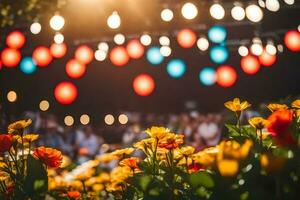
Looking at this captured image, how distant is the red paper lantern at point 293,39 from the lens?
9969 millimetres

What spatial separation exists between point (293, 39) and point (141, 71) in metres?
6.65

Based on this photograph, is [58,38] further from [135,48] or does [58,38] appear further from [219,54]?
[219,54]

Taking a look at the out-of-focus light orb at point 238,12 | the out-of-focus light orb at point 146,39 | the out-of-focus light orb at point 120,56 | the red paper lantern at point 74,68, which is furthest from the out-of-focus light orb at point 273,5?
the red paper lantern at point 74,68

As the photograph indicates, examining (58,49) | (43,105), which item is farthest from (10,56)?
(43,105)

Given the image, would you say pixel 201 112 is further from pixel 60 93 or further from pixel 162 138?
pixel 162 138

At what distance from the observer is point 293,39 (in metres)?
10.0

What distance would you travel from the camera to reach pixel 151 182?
163 cm

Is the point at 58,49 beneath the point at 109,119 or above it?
above

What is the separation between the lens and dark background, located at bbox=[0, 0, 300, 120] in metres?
9.79

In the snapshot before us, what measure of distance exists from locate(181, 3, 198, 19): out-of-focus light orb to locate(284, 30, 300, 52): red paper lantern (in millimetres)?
2200

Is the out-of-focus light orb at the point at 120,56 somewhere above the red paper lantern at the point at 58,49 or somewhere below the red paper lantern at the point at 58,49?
below

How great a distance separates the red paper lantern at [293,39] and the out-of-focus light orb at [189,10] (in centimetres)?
220

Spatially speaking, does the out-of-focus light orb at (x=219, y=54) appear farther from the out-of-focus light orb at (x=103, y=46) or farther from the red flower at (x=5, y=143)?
the red flower at (x=5, y=143)

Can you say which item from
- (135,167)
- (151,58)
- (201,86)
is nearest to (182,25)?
(151,58)
